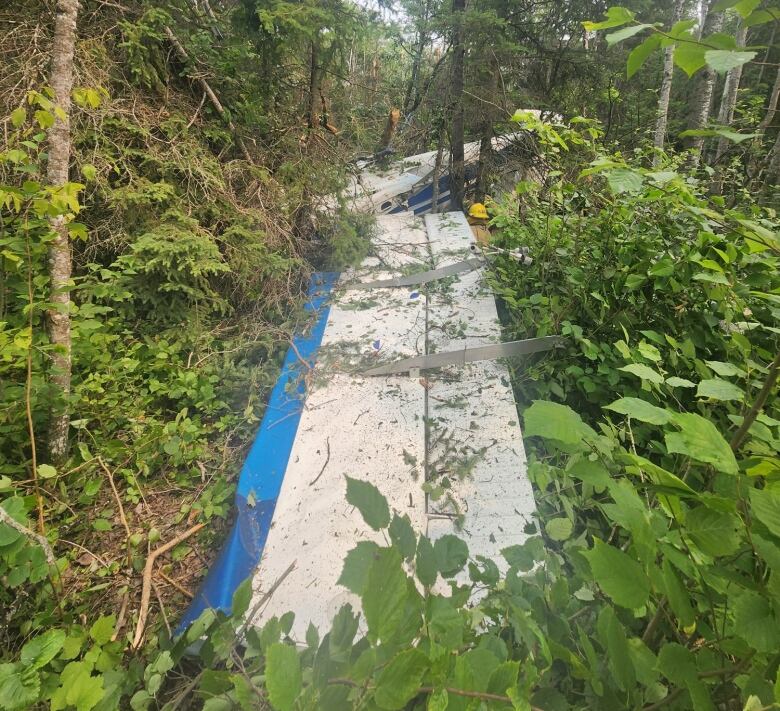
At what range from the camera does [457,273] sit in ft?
13.7

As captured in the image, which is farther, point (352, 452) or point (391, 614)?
point (352, 452)

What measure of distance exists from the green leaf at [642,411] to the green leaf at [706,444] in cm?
12

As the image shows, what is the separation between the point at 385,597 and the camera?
51cm

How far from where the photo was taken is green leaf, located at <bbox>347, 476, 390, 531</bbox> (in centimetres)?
69

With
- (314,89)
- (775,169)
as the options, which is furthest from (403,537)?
(314,89)

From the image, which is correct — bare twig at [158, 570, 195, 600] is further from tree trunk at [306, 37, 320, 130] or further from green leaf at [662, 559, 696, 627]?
tree trunk at [306, 37, 320, 130]

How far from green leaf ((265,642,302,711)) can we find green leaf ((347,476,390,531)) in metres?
0.24

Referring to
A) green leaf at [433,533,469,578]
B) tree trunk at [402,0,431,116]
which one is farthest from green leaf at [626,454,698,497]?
tree trunk at [402,0,431,116]

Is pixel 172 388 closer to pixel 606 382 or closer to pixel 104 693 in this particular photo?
pixel 104 693

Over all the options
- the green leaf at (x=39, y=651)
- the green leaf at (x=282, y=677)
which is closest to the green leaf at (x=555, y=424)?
the green leaf at (x=282, y=677)

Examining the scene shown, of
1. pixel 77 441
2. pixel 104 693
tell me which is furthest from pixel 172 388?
pixel 104 693

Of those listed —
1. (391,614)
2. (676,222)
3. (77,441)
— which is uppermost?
(676,222)

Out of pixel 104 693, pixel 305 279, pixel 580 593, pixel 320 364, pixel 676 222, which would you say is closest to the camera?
pixel 104 693

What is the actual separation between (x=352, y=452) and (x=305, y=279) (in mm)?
2332
